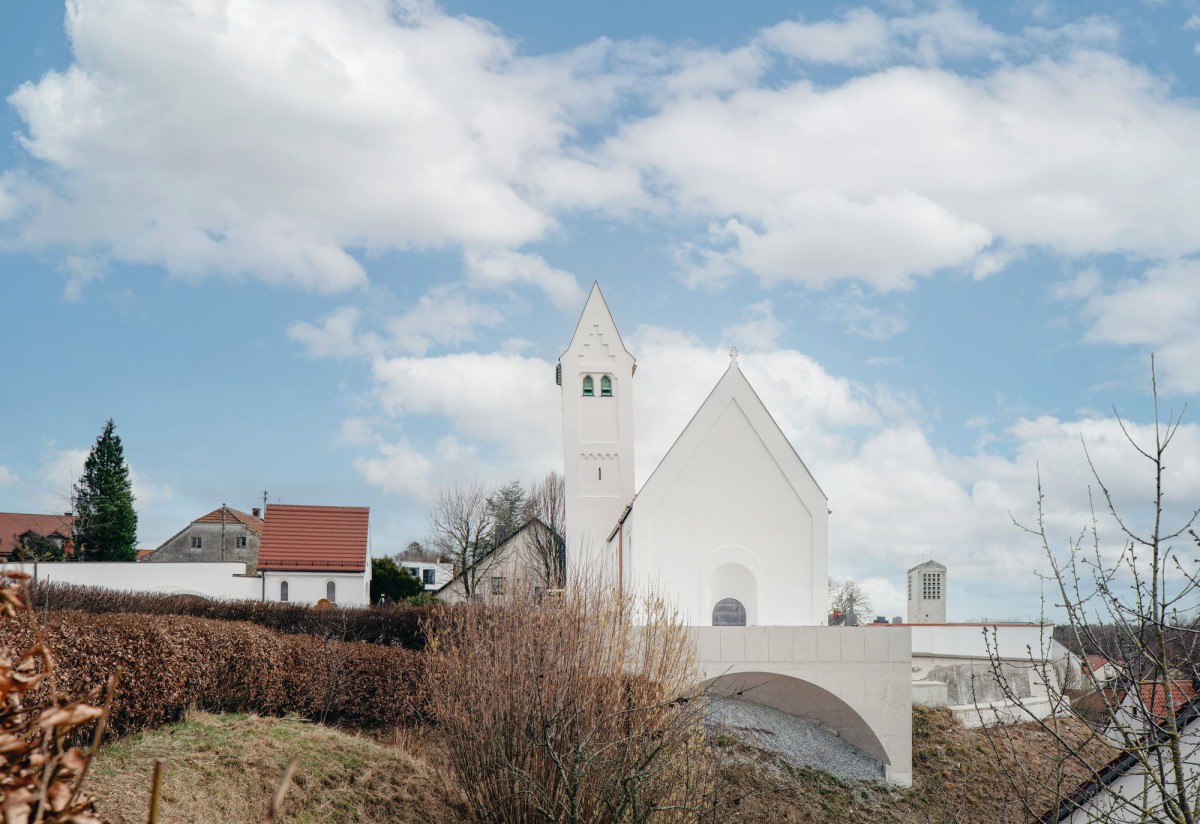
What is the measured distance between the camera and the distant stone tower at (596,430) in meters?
34.8

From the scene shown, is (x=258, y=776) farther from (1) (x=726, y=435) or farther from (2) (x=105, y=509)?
(2) (x=105, y=509)

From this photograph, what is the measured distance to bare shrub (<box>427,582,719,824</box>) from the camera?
9555mm

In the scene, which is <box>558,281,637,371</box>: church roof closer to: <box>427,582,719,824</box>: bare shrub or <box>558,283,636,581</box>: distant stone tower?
<box>558,283,636,581</box>: distant stone tower

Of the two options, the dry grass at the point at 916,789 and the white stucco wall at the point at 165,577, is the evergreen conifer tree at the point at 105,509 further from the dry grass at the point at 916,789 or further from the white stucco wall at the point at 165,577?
the dry grass at the point at 916,789

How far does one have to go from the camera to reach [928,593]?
53688 mm

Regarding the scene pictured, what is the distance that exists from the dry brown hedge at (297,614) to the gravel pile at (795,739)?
23.6ft

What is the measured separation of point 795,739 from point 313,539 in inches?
1062

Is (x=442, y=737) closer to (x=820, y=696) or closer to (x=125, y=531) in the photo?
(x=820, y=696)

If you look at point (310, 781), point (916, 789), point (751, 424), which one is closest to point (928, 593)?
point (751, 424)

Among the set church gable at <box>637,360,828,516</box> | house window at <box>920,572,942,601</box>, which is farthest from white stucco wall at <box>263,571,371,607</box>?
house window at <box>920,572,942,601</box>

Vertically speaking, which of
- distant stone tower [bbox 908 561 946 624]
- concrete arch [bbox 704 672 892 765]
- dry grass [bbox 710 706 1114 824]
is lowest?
dry grass [bbox 710 706 1114 824]

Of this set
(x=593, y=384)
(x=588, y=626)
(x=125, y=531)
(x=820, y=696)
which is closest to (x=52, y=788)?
(x=588, y=626)

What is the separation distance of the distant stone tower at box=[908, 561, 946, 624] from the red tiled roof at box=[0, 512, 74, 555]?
45.8m

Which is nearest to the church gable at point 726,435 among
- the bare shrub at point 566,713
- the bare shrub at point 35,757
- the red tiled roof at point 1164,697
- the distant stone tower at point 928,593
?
the red tiled roof at point 1164,697
